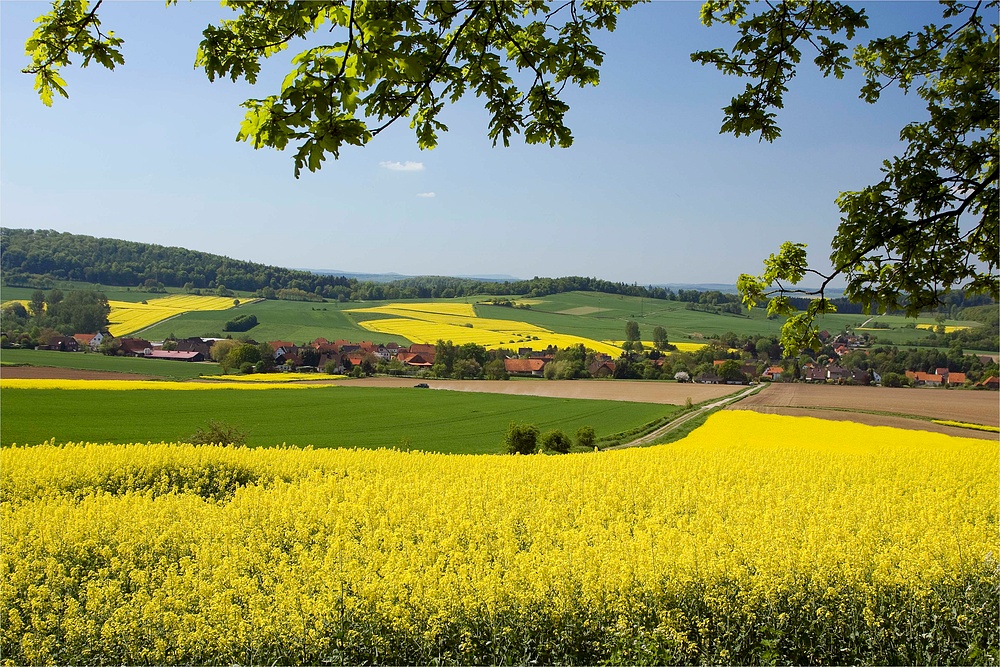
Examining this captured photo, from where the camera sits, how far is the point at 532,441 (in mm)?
22406

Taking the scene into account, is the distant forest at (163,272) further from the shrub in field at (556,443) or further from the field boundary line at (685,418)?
the shrub in field at (556,443)

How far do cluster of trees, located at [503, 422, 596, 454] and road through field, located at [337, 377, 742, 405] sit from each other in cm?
1011

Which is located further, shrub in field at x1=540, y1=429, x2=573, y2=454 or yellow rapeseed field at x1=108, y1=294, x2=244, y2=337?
yellow rapeseed field at x1=108, y1=294, x2=244, y2=337

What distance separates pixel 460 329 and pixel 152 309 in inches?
1220

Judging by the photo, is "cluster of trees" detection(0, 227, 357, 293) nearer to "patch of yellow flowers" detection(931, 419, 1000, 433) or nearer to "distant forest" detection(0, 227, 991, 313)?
"distant forest" detection(0, 227, 991, 313)

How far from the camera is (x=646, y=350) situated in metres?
49.4

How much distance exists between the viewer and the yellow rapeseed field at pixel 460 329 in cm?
5962

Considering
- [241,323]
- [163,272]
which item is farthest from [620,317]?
[163,272]

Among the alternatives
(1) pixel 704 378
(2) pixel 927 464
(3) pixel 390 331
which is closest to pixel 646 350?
(1) pixel 704 378

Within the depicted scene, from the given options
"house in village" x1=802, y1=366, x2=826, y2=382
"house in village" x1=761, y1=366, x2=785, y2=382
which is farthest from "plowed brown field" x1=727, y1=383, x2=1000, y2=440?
"house in village" x1=761, y1=366, x2=785, y2=382

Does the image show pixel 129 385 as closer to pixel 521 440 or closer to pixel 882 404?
pixel 521 440

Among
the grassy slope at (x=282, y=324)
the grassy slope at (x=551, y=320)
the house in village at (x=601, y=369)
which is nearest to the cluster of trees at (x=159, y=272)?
the grassy slope at (x=551, y=320)

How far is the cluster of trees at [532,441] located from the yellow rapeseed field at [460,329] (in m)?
31.6

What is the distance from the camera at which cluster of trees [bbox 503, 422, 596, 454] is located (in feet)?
71.8
